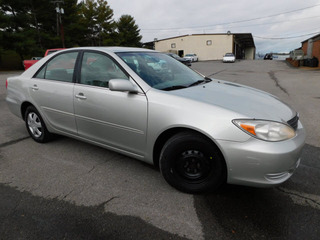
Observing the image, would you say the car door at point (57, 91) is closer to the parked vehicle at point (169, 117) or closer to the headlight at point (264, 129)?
the parked vehicle at point (169, 117)

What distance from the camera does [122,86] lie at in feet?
8.17

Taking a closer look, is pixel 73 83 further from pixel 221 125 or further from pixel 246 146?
pixel 246 146

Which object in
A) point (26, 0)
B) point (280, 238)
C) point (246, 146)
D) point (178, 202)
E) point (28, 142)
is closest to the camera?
point (280, 238)

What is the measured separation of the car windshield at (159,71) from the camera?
2.74 metres

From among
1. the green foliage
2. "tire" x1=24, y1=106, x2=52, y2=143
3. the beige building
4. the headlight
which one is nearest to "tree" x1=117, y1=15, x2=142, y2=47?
the green foliage

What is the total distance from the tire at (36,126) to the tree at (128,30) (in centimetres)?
4218

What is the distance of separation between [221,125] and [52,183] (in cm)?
195

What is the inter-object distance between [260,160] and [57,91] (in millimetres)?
2659

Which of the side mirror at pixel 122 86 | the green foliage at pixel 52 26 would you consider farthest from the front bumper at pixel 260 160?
the green foliage at pixel 52 26

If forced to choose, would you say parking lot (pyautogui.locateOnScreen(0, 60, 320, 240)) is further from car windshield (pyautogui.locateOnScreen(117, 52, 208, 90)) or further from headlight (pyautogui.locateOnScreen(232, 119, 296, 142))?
car windshield (pyautogui.locateOnScreen(117, 52, 208, 90))

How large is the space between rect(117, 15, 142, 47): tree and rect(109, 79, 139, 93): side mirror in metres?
43.5

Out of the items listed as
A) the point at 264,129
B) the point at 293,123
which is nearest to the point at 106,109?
the point at 264,129

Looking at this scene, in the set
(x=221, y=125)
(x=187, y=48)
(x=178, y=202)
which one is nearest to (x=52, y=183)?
(x=178, y=202)

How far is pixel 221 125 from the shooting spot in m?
2.13
